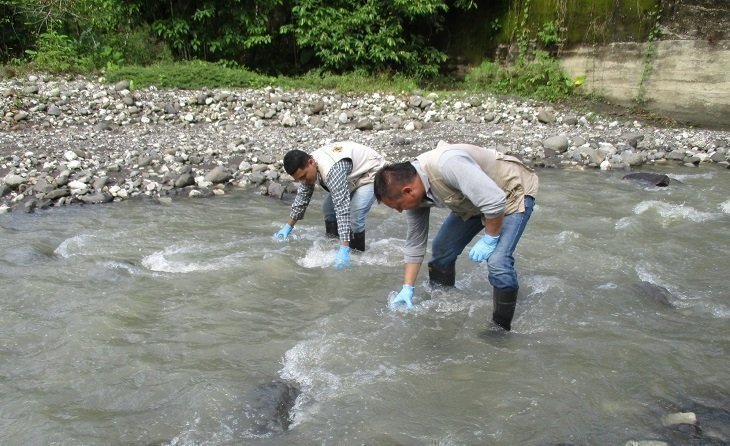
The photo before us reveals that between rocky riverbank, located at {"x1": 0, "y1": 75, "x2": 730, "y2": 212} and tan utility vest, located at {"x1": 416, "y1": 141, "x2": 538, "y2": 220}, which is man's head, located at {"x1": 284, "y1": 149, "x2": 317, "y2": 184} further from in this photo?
rocky riverbank, located at {"x1": 0, "y1": 75, "x2": 730, "y2": 212}

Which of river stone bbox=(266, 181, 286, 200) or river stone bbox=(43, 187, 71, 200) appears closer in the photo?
river stone bbox=(43, 187, 71, 200)

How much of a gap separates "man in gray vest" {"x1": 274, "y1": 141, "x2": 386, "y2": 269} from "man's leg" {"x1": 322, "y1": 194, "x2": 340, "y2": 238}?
1.40 ft

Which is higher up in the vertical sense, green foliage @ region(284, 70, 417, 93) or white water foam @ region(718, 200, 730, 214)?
green foliage @ region(284, 70, 417, 93)

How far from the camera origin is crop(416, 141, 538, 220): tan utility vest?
12.4 feet

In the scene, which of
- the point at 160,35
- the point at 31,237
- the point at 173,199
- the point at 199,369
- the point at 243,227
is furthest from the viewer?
the point at 160,35

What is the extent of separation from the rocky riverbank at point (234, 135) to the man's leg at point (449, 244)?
3951mm

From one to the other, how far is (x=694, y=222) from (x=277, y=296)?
5051 millimetres

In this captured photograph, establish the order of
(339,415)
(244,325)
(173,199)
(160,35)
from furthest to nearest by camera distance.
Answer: (160,35)
(173,199)
(244,325)
(339,415)

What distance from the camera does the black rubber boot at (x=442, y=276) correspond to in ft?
16.1

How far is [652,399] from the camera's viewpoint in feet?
12.1

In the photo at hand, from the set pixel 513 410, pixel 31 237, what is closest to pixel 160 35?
pixel 31 237

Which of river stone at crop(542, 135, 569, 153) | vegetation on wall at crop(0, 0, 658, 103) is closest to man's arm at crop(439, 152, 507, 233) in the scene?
river stone at crop(542, 135, 569, 153)

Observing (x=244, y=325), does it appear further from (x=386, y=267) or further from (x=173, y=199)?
(x=173, y=199)

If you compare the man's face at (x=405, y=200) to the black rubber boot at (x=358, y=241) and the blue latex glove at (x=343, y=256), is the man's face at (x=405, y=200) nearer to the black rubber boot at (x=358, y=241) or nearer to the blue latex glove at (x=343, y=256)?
the blue latex glove at (x=343, y=256)
